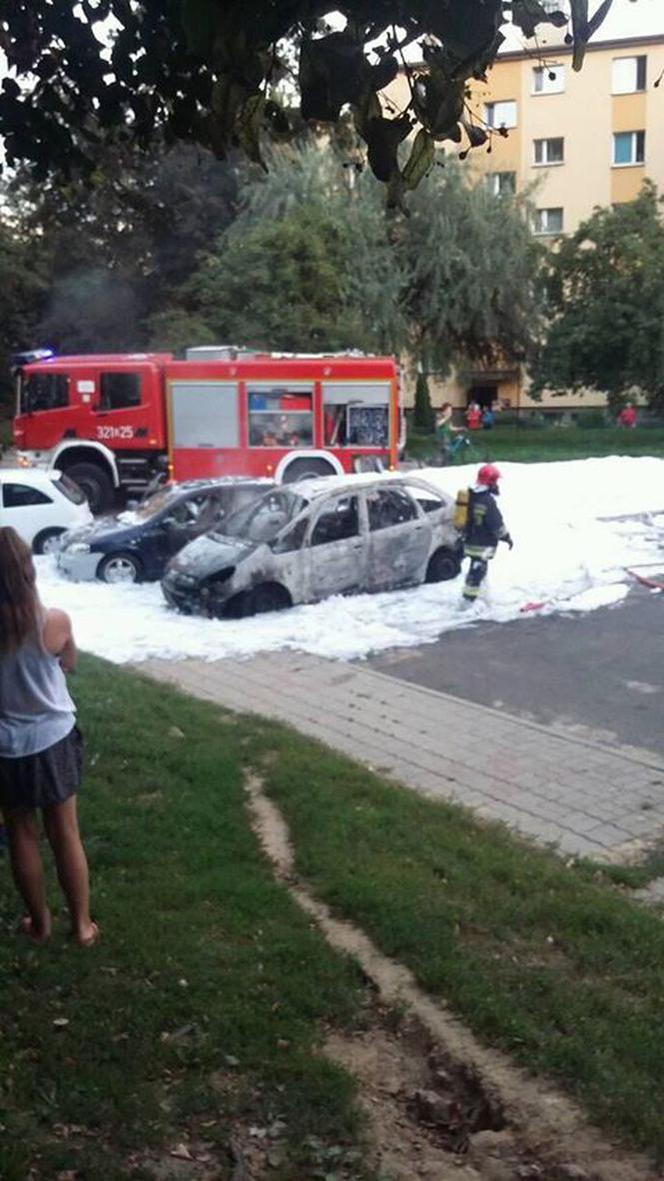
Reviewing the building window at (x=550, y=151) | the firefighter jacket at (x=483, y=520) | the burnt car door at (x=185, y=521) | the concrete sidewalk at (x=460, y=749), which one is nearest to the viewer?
the concrete sidewalk at (x=460, y=749)

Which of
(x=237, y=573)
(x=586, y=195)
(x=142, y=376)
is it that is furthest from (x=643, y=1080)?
(x=586, y=195)

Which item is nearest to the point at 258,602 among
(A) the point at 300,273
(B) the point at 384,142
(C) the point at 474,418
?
(B) the point at 384,142

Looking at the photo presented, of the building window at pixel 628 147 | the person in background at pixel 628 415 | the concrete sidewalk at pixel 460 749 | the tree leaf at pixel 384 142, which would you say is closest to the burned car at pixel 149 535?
the concrete sidewalk at pixel 460 749

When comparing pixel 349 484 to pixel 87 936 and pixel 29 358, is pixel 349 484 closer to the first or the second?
pixel 87 936

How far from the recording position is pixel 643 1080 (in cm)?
387

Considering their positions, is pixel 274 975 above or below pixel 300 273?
below

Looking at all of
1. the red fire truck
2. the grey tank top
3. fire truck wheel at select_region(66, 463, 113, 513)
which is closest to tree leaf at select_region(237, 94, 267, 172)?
the grey tank top

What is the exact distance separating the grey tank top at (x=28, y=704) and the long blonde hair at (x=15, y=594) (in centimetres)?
4

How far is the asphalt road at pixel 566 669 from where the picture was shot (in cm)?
980

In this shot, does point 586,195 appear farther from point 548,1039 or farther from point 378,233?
point 548,1039

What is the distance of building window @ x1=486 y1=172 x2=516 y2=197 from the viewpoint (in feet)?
123

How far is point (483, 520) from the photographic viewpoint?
44.6 ft

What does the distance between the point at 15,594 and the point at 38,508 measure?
44.2 feet

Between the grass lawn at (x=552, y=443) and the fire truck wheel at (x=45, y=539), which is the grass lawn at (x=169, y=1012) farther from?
the grass lawn at (x=552, y=443)
